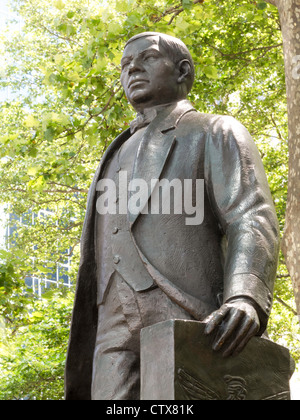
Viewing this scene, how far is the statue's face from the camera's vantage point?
3.95 meters

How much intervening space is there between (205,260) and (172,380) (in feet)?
2.47

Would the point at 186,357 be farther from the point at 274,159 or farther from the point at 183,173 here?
the point at 274,159

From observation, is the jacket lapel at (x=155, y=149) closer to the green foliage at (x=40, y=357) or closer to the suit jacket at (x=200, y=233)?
the suit jacket at (x=200, y=233)

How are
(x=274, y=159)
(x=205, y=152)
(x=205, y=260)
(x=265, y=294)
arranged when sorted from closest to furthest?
(x=265, y=294) → (x=205, y=260) → (x=205, y=152) → (x=274, y=159)

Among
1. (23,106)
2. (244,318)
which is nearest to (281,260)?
(23,106)

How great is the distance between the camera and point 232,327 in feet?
9.45

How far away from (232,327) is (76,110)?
1147cm

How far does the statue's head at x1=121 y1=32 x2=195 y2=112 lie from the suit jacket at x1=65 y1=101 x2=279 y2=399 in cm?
14

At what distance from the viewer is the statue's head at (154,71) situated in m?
3.95

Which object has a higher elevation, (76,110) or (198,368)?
(76,110)

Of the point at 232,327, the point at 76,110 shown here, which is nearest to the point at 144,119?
the point at 232,327

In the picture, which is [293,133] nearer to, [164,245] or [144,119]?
[144,119]

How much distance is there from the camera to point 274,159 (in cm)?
1570
